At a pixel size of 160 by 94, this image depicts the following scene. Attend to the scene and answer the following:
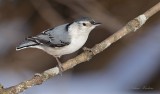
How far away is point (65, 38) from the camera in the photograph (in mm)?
1872

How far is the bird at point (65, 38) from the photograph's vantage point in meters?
1.84

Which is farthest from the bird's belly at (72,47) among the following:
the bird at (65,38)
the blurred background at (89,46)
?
the blurred background at (89,46)

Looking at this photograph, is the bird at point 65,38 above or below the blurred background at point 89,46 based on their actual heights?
below

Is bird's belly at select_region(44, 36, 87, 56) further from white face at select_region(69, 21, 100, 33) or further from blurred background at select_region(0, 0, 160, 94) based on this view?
blurred background at select_region(0, 0, 160, 94)

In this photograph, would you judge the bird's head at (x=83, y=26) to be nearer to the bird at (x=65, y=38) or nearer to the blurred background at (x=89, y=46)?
the bird at (x=65, y=38)

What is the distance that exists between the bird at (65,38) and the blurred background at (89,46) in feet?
2.06

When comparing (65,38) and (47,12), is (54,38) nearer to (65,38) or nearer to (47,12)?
(65,38)

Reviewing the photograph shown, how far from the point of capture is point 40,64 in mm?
2861

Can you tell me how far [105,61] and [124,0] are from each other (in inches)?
17.4

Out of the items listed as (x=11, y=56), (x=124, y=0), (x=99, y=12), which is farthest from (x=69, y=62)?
(x=11, y=56)

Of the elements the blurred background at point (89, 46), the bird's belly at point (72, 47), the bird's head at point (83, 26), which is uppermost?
the blurred background at point (89, 46)

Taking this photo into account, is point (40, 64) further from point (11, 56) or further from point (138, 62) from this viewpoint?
point (138, 62)

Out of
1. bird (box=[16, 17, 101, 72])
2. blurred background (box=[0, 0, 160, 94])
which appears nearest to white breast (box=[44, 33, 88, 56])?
bird (box=[16, 17, 101, 72])

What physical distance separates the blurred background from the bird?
627 mm
